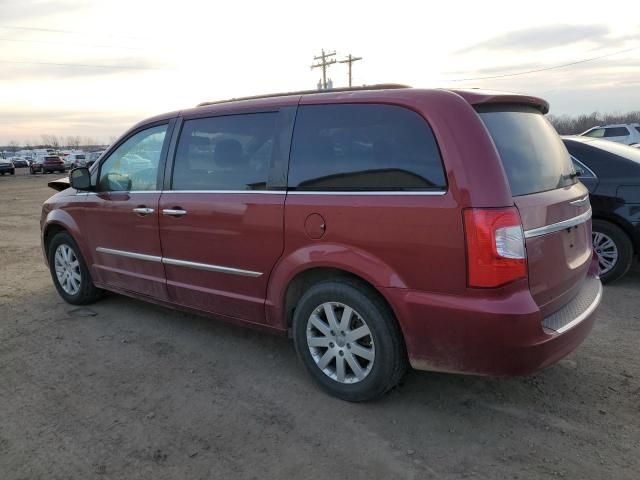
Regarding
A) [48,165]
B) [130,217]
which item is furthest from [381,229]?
[48,165]

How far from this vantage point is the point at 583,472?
253cm

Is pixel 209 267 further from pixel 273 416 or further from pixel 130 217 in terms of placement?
pixel 273 416

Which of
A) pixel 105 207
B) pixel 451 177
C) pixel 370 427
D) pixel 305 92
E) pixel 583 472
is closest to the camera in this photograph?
pixel 583 472

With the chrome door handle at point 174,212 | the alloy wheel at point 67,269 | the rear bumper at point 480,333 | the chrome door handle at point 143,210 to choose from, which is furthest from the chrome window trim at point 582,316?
the alloy wheel at point 67,269

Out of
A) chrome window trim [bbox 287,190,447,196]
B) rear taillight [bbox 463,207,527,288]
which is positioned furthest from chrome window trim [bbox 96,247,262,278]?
rear taillight [bbox 463,207,527,288]

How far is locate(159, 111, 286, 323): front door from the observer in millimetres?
3525

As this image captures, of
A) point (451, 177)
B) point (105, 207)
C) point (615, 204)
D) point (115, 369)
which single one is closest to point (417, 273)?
point (451, 177)

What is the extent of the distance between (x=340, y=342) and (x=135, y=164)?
8.18 ft

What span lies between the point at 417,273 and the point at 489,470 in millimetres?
1014

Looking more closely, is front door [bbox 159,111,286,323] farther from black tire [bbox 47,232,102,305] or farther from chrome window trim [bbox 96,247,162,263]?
black tire [bbox 47,232,102,305]

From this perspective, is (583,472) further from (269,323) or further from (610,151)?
(610,151)

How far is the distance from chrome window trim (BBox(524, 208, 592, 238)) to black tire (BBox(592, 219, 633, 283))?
2.28 m

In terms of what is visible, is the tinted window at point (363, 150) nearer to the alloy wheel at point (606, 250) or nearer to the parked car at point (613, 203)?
the parked car at point (613, 203)

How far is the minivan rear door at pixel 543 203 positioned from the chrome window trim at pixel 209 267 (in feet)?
5.61
